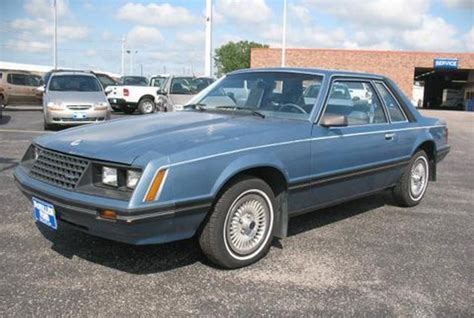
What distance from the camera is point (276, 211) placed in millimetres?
4398

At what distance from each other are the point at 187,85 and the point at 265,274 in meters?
12.3

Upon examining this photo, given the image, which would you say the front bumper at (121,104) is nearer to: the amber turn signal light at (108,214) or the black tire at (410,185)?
the black tire at (410,185)

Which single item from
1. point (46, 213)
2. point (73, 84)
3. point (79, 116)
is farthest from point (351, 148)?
point (73, 84)

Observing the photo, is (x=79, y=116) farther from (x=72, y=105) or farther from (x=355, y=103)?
(x=355, y=103)

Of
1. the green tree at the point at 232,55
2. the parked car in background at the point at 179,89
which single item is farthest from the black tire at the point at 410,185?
the green tree at the point at 232,55

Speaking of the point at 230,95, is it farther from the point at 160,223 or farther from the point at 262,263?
the point at 160,223

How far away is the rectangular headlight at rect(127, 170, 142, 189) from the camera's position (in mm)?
3525

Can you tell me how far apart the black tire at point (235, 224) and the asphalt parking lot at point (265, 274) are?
111 millimetres

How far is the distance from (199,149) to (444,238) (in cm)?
285

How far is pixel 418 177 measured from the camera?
6484 millimetres

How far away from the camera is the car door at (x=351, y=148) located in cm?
473

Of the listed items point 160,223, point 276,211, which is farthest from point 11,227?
point 276,211

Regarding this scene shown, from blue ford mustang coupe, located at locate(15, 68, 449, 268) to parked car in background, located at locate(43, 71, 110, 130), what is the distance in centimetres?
822

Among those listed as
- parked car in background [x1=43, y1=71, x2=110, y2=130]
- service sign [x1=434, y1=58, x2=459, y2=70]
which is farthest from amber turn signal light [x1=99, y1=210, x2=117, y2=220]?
service sign [x1=434, y1=58, x2=459, y2=70]
